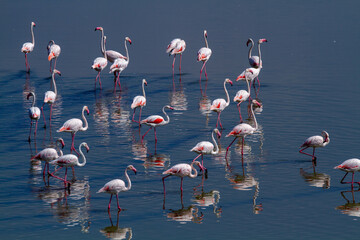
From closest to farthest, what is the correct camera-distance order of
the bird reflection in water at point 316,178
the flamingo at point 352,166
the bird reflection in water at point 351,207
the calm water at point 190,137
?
the calm water at point 190,137 < the bird reflection in water at point 351,207 < the flamingo at point 352,166 < the bird reflection in water at point 316,178

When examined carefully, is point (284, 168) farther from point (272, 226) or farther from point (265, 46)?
point (265, 46)

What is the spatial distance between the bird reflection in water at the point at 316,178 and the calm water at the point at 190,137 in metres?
0.04

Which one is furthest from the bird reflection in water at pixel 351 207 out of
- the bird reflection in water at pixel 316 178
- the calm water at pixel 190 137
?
the bird reflection in water at pixel 316 178

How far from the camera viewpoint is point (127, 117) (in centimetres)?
2244

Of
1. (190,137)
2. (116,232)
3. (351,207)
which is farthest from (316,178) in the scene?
A: (116,232)

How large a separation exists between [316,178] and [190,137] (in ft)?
15.8

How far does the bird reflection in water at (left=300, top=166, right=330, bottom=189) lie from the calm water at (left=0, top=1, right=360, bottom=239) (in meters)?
0.04

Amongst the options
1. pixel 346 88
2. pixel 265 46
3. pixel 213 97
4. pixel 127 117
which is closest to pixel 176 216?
pixel 127 117

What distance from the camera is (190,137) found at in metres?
20.0

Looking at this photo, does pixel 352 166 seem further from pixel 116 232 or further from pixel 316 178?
pixel 116 232

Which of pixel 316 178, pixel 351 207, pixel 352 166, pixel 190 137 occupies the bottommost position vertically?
pixel 351 207

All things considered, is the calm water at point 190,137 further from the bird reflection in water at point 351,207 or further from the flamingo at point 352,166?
the flamingo at point 352,166

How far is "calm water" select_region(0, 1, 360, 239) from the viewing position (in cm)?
1405

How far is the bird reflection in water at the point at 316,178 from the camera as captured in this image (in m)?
16.2
